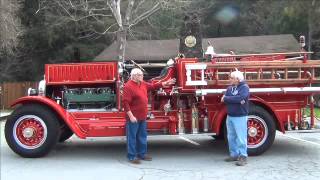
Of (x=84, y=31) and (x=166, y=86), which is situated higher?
(x=84, y=31)

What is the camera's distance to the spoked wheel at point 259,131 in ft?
30.8

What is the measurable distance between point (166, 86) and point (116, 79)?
1.01 m

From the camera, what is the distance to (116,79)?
980 cm

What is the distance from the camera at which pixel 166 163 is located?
893cm

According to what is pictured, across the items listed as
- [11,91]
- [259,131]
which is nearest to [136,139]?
[259,131]

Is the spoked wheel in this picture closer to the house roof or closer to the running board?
the running board

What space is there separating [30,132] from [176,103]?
9.04ft

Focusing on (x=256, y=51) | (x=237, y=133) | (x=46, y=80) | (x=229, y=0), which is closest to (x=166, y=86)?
(x=237, y=133)

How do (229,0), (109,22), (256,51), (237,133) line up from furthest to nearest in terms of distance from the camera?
1. (229,0)
2. (109,22)
3. (256,51)
4. (237,133)

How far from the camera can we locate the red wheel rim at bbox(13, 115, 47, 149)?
30.9 ft

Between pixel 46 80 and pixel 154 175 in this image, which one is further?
pixel 46 80

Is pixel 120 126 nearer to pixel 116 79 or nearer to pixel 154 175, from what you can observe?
pixel 116 79

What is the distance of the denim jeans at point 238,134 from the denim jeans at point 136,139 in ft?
4.94

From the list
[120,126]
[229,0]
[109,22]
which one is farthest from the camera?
[229,0]
